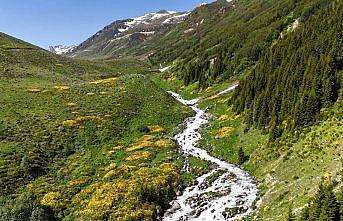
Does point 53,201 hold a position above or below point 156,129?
below

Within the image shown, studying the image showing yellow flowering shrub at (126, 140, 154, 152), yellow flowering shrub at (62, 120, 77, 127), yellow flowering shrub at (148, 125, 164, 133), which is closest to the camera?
yellow flowering shrub at (126, 140, 154, 152)

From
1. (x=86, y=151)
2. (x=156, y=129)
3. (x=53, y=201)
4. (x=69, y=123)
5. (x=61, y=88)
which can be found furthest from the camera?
(x=61, y=88)

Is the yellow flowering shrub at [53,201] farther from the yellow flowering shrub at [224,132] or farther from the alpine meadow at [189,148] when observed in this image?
the yellow flowering shrub at [224,132]

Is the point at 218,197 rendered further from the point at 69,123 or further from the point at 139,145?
the point at 69,123

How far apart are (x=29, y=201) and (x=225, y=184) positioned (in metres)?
21.7

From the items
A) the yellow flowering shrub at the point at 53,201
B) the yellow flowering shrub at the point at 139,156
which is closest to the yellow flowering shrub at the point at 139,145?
the yellow flowering shrub at the point at 139,156

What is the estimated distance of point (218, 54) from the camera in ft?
373

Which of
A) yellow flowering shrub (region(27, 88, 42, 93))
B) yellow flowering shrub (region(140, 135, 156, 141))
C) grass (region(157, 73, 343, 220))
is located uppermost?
yellow flowering shrub (region(27, 88, 42, 93))

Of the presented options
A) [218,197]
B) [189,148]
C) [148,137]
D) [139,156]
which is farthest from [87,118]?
[218,197]

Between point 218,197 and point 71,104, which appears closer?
point 218,197

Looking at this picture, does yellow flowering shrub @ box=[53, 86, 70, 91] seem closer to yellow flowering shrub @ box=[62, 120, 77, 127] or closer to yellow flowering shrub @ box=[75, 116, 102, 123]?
yellow flowering shrub @ box=[75, 116, 102, 123]

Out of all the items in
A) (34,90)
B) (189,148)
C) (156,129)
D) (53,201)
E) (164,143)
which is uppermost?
(34,90)

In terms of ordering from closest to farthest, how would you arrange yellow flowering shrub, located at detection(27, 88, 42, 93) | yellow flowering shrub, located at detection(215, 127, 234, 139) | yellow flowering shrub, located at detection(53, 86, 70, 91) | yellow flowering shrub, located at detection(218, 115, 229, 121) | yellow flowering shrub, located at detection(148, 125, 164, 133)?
yellow flowering shrub, located at detection(215, 127, 234, 139) → yellow flowering shrub, located at detection(148, 125, 164, 133) → yellow flowering shrub, located at detection(218, 115, 229, 121) → yellow flowering shrub, located at detection(27, 88, 42, 93) → yellow flowering shrub, located at detection(53, 86, 70, 91)

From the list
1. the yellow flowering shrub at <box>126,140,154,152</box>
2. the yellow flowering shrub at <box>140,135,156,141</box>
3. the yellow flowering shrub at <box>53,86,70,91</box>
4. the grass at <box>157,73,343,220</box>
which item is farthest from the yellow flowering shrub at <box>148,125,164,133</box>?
the yellow flowering shrub at <box>53,86,70,91</box>
